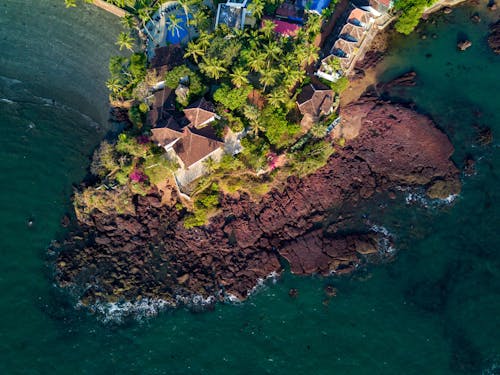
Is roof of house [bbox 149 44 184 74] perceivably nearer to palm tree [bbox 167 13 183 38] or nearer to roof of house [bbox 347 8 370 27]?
A: palm tree [bbox 167 13 183 38]

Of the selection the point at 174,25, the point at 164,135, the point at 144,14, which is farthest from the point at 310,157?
the point at 144,14

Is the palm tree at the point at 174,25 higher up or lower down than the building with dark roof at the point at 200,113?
higher up

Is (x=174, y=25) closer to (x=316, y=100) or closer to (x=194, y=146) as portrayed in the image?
(x=194, y=146)

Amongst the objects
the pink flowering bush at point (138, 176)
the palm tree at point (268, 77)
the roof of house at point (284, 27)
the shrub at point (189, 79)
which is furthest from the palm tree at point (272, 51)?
the pink flowering bush at point (138, 176)

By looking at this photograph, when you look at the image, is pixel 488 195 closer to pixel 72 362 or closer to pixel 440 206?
pixel 440 206

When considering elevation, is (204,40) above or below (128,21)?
above

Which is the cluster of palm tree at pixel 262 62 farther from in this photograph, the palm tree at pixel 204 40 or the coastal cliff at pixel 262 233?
the coastal cliff at pixel 262 233
